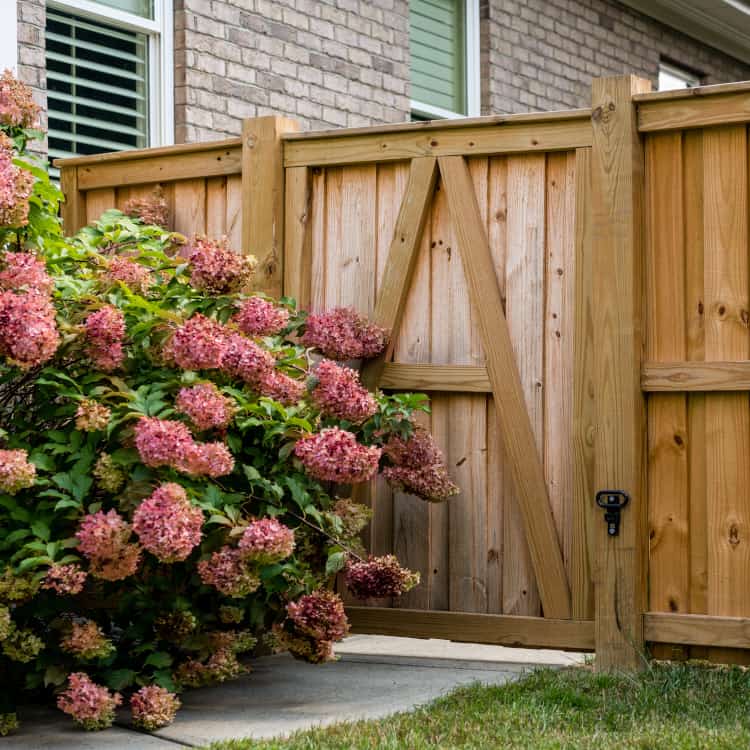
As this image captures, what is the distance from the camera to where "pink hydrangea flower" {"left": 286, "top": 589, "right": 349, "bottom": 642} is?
4047 millimetres

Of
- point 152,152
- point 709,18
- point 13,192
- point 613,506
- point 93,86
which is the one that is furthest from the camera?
point 709,18

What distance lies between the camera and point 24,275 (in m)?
3.91

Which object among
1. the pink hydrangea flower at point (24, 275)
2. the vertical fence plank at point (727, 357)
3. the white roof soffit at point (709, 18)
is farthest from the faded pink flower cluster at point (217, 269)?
the white roof soffit at point (709, 18)

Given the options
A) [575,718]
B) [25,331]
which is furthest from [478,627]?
[25,331]

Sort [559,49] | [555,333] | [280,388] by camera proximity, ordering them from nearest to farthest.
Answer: [280,388], [555,333], [559,49]

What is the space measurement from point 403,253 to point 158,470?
4.86ft

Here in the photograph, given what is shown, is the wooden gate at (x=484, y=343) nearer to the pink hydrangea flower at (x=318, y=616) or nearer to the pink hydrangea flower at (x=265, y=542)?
the pink hydrangea flower at (x=318, y=616)

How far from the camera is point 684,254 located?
446 centimetres

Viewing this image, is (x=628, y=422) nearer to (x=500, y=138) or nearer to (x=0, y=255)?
(x=500, y=138)

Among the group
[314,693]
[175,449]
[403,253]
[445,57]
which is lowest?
[314,693]

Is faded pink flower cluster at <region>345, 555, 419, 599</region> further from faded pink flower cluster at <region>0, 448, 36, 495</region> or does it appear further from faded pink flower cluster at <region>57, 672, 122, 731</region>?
faded pink flower cluster at <region>0, 448, 36, 495</region>

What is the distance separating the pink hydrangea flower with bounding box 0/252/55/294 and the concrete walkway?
1.33 meters

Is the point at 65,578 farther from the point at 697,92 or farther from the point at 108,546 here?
the point at 697,92

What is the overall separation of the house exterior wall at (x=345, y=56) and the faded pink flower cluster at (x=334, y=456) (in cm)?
282
